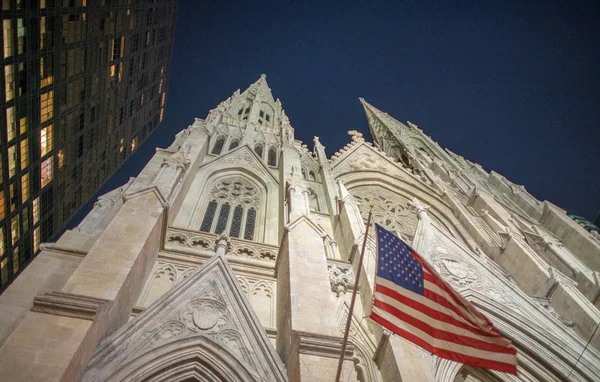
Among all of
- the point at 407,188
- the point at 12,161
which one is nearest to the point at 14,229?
the point at 12,161

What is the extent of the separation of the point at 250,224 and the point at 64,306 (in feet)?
24.9

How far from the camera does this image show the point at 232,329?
23.2 ft

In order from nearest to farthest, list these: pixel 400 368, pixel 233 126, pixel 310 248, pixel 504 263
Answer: pixel 400 368 < pixel 310 248 < pixel 504 263 < pixel 233 126

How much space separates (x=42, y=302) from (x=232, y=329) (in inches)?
126

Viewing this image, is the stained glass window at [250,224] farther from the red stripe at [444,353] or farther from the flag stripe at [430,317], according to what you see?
the red stripe at [444,353]

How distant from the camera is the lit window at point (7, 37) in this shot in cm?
1567

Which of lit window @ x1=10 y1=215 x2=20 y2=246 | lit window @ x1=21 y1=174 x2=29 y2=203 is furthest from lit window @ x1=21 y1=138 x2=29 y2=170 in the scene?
lit window @ x1=10 y1=215 x2=20 y2=246

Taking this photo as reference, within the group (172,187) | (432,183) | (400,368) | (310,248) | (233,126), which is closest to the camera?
(400,368)

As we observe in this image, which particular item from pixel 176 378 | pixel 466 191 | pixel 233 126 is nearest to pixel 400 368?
pixel 176 378

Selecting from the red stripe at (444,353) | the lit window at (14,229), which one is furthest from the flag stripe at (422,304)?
the lit window at (14,229)

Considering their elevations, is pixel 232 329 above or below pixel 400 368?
above

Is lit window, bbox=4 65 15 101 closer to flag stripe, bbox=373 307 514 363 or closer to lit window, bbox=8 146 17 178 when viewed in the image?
lit window, bbox=8 146 17 178

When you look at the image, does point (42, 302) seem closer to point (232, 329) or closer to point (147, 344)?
point (147, 344)

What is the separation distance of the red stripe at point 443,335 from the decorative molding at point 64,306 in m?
4.51
